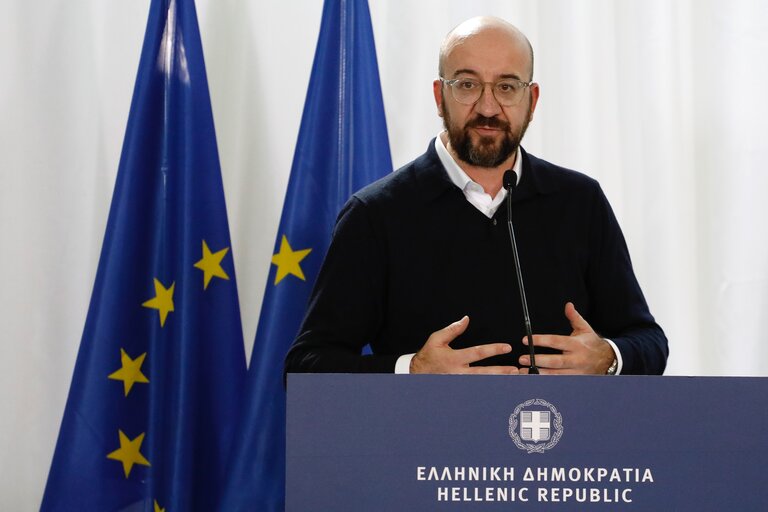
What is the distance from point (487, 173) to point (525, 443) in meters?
1.26

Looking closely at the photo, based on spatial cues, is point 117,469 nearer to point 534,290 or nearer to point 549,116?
point 534,290

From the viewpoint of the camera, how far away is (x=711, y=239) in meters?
3.25

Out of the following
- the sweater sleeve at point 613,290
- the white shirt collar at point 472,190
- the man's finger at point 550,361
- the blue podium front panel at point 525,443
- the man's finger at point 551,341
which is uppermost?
the white shirt collar at point 472,190

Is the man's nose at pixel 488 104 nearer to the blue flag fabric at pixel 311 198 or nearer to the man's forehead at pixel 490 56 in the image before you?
the man's forehead at pixel 490 56

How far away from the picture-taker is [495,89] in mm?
2381

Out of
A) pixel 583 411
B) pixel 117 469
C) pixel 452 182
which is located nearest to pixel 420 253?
pixel 452 182

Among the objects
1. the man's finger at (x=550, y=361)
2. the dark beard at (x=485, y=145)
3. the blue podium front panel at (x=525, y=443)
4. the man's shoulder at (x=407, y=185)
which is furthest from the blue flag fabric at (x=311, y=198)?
the blue podium front panel at (x=525, y=443)

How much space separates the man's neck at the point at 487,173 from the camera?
8.07 feet

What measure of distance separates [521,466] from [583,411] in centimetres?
12

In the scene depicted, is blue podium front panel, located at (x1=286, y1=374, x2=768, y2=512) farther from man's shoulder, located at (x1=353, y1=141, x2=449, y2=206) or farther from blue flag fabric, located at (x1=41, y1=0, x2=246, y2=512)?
blue flag fabric, located at (x1=41, y1=0, x2=246, y2=512)

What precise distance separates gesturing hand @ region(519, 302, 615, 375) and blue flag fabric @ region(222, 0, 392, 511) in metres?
1.18

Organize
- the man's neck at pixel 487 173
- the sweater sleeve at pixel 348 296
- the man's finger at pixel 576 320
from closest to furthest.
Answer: the man's finger at pixel 576 320 < the sweater sleeve at pixel 348 296 < the man's neck at pixel 487 173

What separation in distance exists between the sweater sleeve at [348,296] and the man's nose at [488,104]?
1.31 ft

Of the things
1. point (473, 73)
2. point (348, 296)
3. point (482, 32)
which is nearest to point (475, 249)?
point (348, 296)
